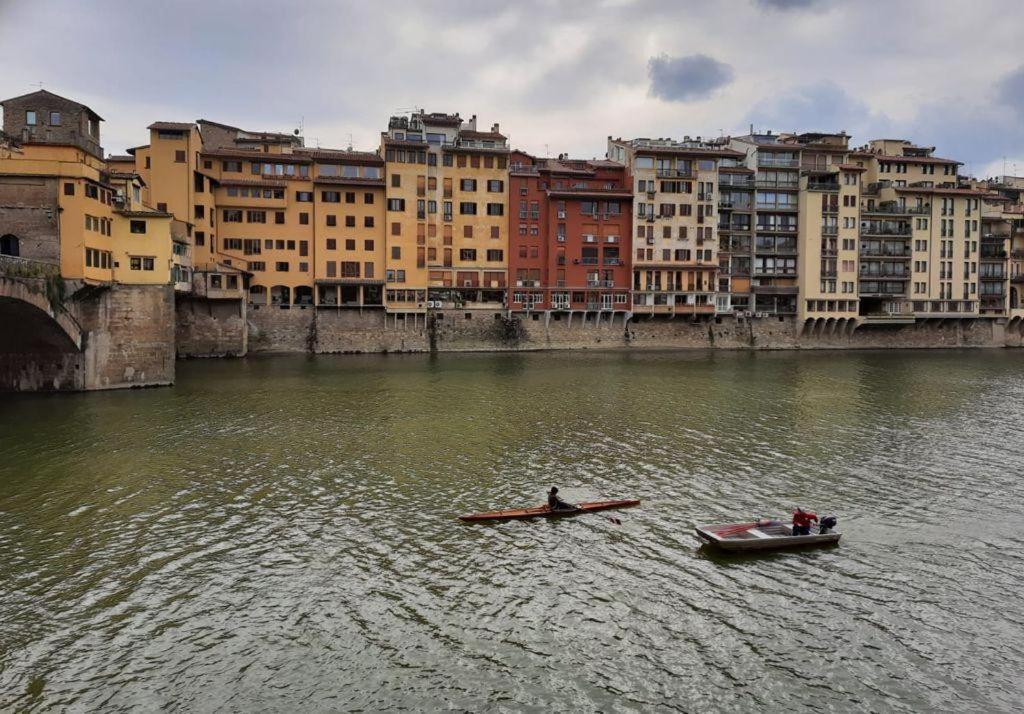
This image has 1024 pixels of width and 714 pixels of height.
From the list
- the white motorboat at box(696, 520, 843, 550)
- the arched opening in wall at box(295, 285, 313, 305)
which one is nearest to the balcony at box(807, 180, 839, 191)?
the arched opening in wall at box(295, 285, 313, 305)

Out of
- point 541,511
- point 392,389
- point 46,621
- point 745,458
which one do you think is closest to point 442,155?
point 392,389

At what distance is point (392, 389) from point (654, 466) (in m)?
27.7

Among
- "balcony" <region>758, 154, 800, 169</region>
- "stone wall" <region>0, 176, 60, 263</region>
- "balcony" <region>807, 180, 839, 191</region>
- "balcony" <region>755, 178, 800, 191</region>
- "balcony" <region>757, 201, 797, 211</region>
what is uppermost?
"balcony" <region>758, 154, 800, 169</region>

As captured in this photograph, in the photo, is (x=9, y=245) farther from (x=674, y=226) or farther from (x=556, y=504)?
(x=674, y=226)

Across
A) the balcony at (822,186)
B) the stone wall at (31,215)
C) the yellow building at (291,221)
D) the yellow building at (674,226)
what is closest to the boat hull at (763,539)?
the stone wall at (31,215)

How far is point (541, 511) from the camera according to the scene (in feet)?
83.5

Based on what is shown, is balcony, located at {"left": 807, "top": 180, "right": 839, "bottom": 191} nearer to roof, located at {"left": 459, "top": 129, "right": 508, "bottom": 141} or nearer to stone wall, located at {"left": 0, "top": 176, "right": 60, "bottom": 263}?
roof, located at {"left": 459, "top": 129, "right": 508, "bottom": 141}

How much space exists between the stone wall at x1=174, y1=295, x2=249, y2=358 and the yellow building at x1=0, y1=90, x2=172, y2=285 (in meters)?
19.6

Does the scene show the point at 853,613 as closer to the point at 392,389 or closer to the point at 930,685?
the point at 930,685

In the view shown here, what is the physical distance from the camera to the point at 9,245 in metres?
45.9

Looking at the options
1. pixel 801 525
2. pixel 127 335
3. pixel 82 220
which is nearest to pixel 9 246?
pixel 82 220

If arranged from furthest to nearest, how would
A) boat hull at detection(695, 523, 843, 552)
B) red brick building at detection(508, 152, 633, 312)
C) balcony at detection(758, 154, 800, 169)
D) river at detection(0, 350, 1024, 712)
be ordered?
balcony at detection(758, 154, 800, 169) → red brick building at detection(508, 152, 633, 312) → boat hull at detection(695, 523, 843, 552) → river at detection(0, 350, 1024, 712)

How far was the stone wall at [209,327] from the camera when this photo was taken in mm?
75438

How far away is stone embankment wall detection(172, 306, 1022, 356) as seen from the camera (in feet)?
273
